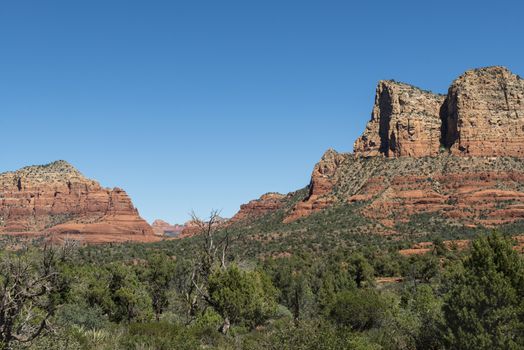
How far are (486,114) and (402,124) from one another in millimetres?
19795

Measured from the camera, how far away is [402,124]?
141625 millimetres

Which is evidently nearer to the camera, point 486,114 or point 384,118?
point 486,114

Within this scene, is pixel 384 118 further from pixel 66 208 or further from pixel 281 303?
pixel 66 208

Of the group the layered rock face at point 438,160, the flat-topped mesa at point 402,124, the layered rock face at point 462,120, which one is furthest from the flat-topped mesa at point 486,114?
the flat-topped mesa at point 402,124

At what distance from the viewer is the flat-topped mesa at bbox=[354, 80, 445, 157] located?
452ft

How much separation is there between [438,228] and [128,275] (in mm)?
69812

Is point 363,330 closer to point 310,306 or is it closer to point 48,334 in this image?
point 310,306

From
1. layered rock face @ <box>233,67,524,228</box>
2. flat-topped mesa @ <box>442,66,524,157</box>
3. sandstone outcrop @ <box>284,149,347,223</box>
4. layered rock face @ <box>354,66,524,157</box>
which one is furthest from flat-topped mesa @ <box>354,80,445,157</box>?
sandstone outcrop @ <box>284,149,347,223</box>

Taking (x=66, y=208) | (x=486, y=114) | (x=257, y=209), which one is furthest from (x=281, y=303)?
(x=66, y=208)

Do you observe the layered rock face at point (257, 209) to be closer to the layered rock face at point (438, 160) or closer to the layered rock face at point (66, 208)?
the layered rock face at point (66, 208)

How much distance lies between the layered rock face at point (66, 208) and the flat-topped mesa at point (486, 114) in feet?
324

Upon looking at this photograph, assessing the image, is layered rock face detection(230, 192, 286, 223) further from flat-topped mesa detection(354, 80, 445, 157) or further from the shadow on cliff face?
the shadow on cliff face

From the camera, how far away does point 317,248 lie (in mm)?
99062

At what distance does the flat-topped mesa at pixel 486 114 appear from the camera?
13362 cm
